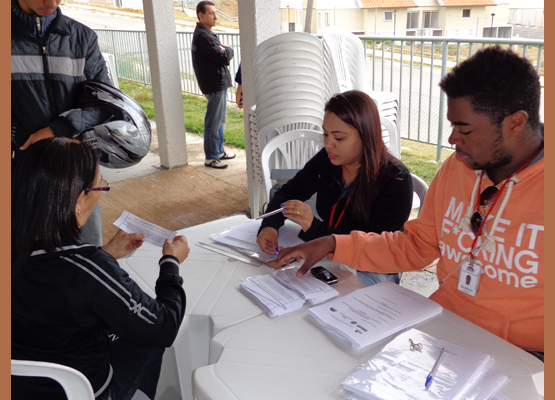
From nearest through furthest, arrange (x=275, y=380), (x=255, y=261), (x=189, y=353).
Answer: (x=275, y=380)
(x=189, y=353)
(x=255, y=261)

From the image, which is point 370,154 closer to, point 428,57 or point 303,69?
point 303,69

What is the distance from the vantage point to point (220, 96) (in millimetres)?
5465

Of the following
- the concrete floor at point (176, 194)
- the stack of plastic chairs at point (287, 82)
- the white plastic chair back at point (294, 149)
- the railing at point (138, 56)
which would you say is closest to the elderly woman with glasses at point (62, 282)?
the white plastic chair back at point (294, 149)

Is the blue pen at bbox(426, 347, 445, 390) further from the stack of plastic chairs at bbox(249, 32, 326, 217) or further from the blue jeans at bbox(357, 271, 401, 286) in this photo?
the stack of plastic chairs at bbox(249, 32, 326, 217)

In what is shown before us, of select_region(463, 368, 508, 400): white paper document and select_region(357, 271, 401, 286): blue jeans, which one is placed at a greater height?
select_region(463, 368, 508, 400): white paper document

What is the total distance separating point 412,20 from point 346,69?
1549 centimetres

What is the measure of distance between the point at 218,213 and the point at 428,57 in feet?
8.52

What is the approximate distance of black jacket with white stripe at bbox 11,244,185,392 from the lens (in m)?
1.19

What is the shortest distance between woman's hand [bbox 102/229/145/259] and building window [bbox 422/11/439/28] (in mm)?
16374

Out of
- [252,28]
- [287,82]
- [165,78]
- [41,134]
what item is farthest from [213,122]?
[41,134]

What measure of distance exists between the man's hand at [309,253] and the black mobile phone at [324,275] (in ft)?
0.10

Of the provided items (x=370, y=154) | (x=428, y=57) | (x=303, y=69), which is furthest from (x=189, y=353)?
(x=428, y=57)

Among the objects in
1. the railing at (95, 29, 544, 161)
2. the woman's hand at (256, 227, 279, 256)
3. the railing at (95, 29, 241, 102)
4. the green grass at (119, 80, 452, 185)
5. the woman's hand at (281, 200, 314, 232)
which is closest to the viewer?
the woman's hand at (256, 227, 279, 256)

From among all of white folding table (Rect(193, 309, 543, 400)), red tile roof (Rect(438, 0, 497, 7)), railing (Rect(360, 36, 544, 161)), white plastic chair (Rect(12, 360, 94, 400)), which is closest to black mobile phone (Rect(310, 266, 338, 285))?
white folding table (Rect(193, 309, 543, 400))
